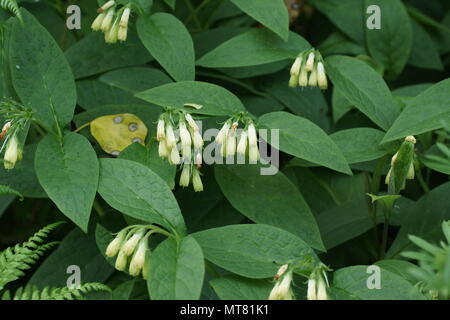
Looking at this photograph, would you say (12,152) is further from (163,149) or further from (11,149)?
(163,149)

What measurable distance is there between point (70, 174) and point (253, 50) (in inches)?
34.3

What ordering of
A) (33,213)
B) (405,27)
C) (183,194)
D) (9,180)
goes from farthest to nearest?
(33,213), (405,27), (183,194), (9,180)

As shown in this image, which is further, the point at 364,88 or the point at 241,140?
the point at 364,88

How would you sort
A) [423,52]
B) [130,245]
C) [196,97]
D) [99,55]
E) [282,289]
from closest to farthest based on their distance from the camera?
1. [282,289]
2. [130,245]
3. [196,97]
4. [99,55]
5. [423,52]

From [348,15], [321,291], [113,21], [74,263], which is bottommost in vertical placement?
[74,263]

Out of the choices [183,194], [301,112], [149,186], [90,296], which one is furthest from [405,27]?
A: [90,296]

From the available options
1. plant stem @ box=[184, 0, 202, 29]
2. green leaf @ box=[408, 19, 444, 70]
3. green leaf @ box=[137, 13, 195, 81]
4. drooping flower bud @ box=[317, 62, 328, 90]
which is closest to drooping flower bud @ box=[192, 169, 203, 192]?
green leaf @ box=[137, 13, 195, 81]

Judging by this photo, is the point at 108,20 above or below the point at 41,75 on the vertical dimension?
above

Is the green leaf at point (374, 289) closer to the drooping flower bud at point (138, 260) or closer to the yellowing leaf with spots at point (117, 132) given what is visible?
the drooping flower bud at point (138, 260)

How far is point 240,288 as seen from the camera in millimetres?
1989

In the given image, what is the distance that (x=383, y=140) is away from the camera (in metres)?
2.20

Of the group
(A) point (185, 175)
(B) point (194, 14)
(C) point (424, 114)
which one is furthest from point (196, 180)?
(B) point (194, 14)
